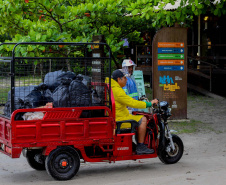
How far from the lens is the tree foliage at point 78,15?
10707 mm

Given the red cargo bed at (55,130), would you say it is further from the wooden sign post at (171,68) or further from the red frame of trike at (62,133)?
the wooden sign post at (171,68)

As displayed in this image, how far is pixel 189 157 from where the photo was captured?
838 cm

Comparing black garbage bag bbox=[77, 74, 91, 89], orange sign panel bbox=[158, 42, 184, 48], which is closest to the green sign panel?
orange sign panel bbox=[158, 42, 184, 48]

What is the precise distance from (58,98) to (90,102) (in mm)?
489

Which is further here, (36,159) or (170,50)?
(170,50)

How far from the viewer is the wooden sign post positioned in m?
11.9

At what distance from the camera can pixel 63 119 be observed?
21.2 feet

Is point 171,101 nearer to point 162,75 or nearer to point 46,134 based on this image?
point 162,75

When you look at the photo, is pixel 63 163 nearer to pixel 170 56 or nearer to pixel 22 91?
pixel 22 91

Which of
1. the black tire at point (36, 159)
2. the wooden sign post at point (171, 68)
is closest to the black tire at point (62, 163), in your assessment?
the black tire at point (36, 159)

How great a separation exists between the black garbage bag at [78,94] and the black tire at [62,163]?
2.20 ft

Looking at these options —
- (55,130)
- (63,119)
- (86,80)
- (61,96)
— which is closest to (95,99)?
(86,80)

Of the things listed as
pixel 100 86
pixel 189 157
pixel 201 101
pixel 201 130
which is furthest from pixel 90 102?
pixel 201 101

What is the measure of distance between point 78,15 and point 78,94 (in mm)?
5049
